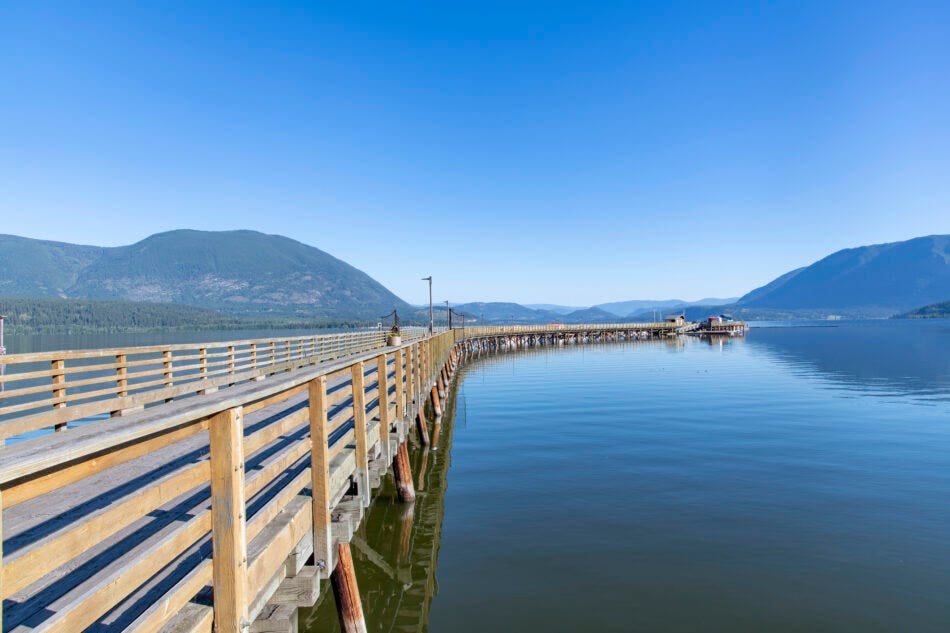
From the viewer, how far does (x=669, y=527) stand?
11.3 metres

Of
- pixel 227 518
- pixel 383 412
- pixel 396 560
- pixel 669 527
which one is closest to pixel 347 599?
pixel 383 412

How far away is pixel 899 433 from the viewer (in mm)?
19812

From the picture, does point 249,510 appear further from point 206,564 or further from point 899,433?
point 899,433

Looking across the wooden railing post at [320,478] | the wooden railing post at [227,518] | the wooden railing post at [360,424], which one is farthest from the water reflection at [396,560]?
the wooden railing post at [227,518]

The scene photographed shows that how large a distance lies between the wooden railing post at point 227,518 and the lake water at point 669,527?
208 inches

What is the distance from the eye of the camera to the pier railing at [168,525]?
2.37 m

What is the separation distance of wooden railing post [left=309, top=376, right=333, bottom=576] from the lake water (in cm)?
338

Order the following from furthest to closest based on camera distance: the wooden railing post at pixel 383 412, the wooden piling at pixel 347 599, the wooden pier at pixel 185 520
→ 1. the wooden railing post at pixel 383 412
2. the wooden piling at pixel 347 599
3. the wooden pier at pixel 185 520

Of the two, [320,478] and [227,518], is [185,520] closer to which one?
[320,478]

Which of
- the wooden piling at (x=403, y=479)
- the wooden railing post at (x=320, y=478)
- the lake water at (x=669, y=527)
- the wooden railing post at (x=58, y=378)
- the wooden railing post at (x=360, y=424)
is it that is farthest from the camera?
the wooden piling at (x=403, y=479)

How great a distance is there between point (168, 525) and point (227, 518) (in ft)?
5.86

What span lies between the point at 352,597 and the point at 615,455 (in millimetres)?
11629

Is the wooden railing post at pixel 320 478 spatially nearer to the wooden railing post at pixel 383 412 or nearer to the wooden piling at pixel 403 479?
the wooden railing post at pixel 383 412

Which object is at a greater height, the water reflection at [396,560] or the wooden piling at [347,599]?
the wooden piling at [347,599]
